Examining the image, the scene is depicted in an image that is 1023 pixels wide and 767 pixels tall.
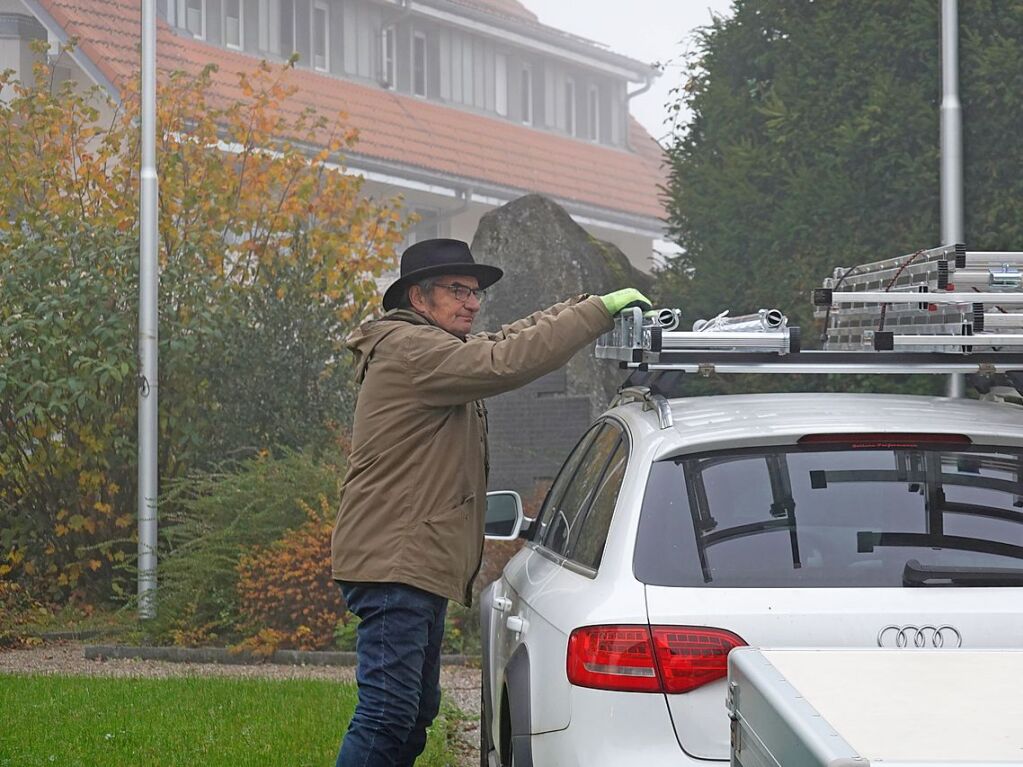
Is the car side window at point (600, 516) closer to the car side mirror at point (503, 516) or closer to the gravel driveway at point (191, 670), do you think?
the car side mirror at point (503, 516)

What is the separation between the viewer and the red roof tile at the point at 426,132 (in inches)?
583

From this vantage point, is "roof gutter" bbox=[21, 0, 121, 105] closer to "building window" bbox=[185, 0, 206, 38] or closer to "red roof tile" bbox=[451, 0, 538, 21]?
"building window" bbox=[185, 0, 206, 38]

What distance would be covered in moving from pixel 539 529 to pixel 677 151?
7.91 meters

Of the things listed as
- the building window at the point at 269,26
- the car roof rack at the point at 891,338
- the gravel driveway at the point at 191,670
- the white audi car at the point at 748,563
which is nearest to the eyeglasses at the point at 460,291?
the car roof rack at the point at 891,338

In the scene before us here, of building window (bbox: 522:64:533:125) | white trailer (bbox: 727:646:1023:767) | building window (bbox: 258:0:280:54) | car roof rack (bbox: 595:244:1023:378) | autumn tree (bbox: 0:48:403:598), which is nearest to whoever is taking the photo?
white trailer (bbox: 727:646:1023:767)

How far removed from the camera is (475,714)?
8.27 metres

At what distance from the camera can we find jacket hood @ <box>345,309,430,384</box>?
5.07m

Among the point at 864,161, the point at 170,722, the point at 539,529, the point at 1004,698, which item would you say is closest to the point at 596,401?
the point at 864,161

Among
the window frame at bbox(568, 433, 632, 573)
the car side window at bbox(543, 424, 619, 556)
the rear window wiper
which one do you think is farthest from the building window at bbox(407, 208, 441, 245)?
the rear window wiper

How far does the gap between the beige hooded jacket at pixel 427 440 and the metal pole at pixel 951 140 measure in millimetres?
6411

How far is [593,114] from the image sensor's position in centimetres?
2105

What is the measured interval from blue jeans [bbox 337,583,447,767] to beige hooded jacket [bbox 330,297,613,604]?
7cm

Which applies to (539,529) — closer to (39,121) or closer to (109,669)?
(109,669)

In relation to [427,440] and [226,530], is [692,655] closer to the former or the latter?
[427,440]
